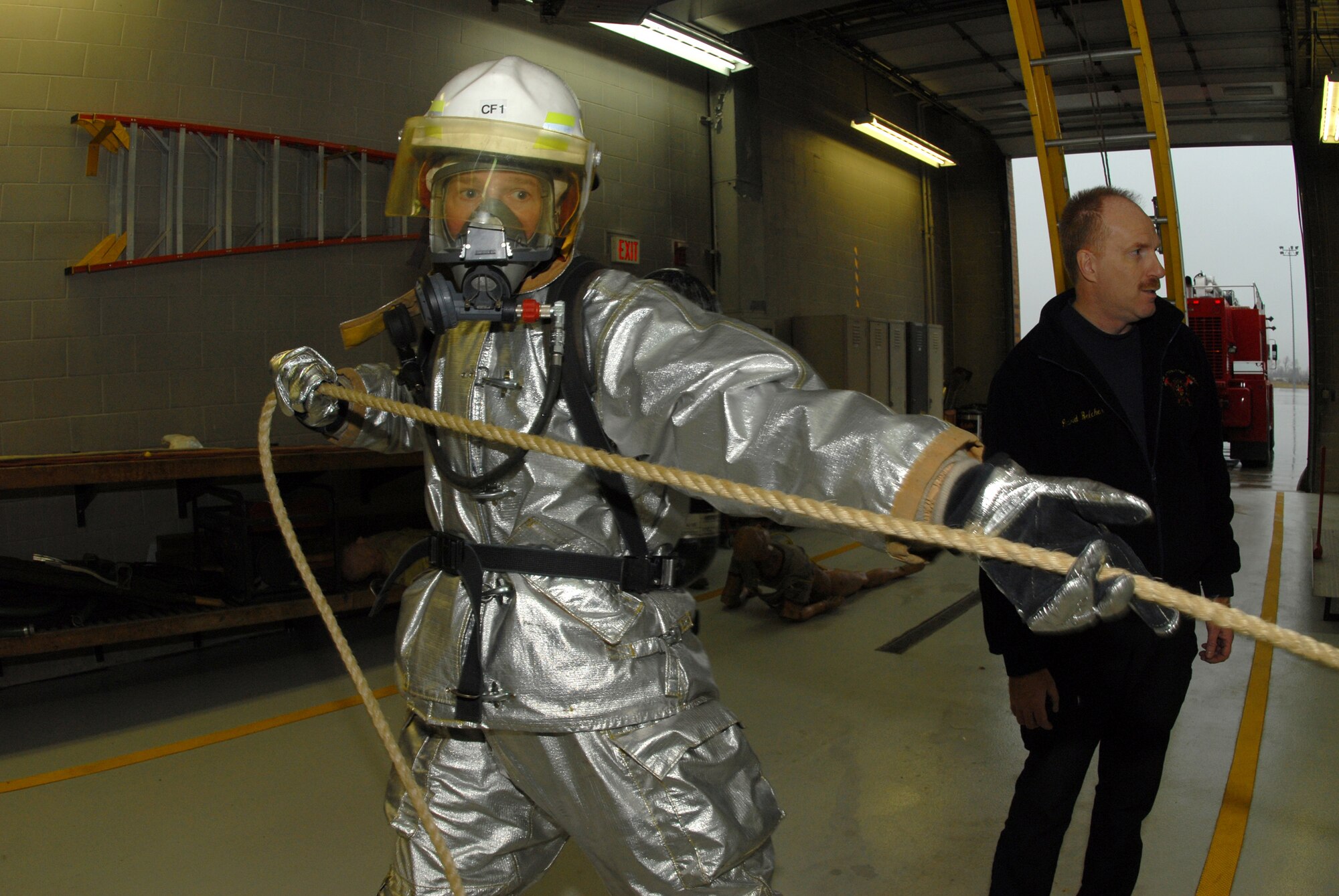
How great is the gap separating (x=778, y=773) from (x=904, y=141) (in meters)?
10.2

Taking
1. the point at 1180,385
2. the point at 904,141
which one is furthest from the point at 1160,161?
the point at 904,141

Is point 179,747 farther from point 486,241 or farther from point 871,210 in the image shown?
point 871,210

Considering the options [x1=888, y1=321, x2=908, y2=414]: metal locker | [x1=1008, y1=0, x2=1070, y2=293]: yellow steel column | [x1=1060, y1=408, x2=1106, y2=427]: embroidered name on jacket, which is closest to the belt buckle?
[x1=1060, y1=408, x2=1106, y2=427]: embroidered name on jacket

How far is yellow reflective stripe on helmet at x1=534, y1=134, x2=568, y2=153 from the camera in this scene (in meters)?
1.66

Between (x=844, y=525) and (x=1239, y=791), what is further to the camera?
(x=1239, y=791)

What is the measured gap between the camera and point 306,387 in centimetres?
188

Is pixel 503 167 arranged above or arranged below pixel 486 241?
above

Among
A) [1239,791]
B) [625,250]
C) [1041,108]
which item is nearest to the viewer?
[1239,791]

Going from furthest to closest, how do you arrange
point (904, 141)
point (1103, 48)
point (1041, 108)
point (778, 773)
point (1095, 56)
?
point (904, 141), point (1103, 48), point (1041, 108), point (1095, 56), point (778, 773)

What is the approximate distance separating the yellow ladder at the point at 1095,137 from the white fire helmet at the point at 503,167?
9.91 ft

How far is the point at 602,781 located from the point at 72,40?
5.36 metres

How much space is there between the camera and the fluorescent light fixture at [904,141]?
1084 centimetres

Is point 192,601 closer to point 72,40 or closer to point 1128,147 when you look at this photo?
point 72,40

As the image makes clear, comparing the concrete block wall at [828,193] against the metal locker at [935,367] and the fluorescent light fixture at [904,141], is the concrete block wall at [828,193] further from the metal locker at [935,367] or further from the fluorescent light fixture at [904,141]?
the metal locker at [935,367]
